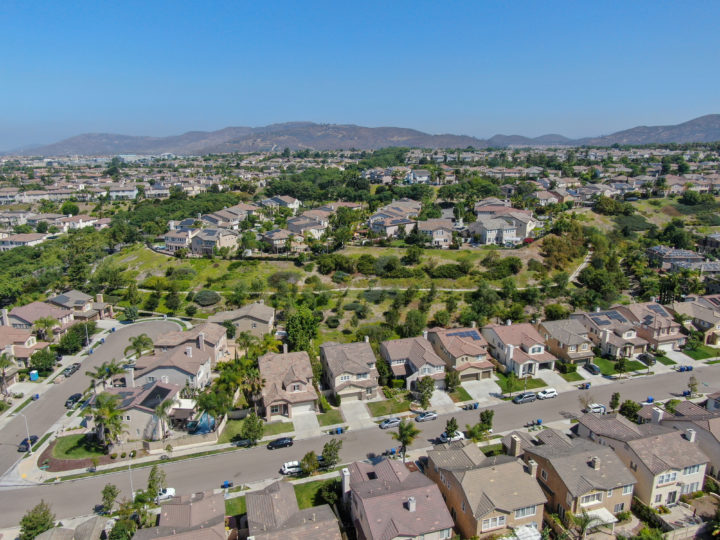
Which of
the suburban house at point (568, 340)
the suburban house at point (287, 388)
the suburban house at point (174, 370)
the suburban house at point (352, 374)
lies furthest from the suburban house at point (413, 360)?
the suburban house at point (174, 370)

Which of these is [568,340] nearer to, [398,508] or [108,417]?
[398,508]

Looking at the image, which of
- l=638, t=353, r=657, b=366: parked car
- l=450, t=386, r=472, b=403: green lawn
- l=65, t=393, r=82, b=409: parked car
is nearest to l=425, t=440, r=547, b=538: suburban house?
l=450, t=386, r=472, b=403: green lawn

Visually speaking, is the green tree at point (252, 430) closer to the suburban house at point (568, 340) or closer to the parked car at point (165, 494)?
the parked car at point (165, 494)

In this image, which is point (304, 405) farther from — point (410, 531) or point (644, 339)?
point (644, 339)

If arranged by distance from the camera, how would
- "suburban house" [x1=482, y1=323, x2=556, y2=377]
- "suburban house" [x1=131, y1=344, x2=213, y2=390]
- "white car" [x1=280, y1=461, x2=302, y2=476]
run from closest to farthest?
"white car" [x1=280, y1=461, x2=302, y2=476] → "suburban house" [x1=131, y1=344, x2=213, y2=390] → "suburban house" [x1=482, y1=323, x2=556, y2=377]

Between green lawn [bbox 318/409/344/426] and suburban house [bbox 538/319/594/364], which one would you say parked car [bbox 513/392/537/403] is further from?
green lawn [bbox 318/409/344/426]
